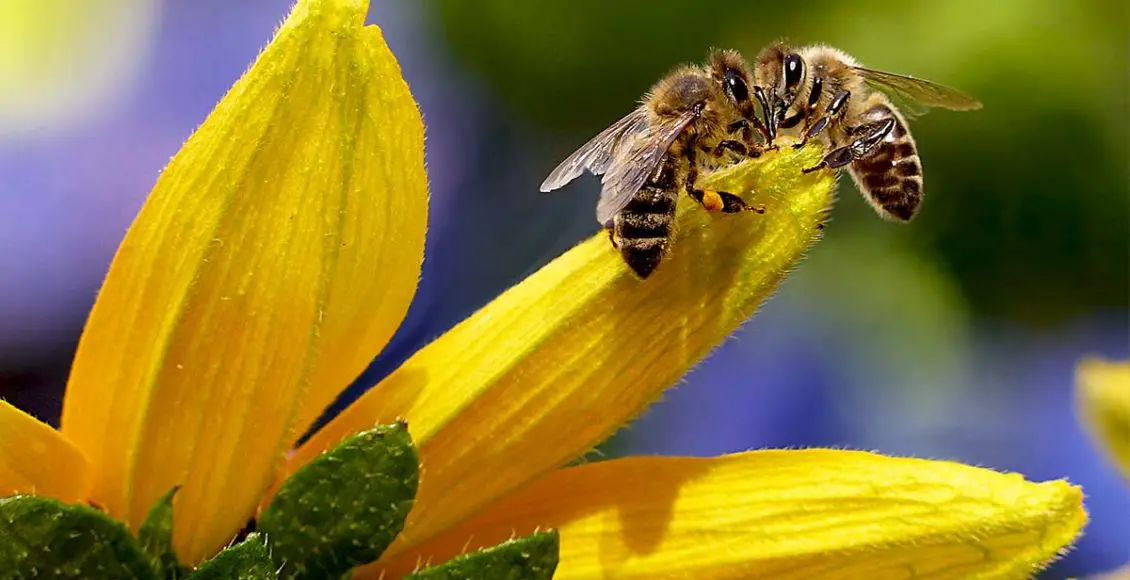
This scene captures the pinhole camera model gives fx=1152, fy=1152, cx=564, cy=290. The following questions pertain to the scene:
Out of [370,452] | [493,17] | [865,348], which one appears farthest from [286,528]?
[865,348]

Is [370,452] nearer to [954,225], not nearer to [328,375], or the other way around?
[328,375]

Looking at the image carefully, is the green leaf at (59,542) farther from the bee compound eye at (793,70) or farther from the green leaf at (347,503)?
the bee compound eye at (793,70)

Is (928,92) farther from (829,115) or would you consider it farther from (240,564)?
(240,564)

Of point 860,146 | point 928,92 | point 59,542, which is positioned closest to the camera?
point 59,542

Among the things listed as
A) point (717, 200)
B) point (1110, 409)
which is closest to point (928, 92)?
point (717, 200)

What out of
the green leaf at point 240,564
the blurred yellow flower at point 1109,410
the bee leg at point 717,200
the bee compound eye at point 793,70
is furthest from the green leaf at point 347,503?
the blurred yellow flower at point 1109,410

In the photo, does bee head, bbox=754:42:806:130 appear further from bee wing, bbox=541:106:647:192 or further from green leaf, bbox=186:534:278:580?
green leaf, bbox=186:534:278:580
